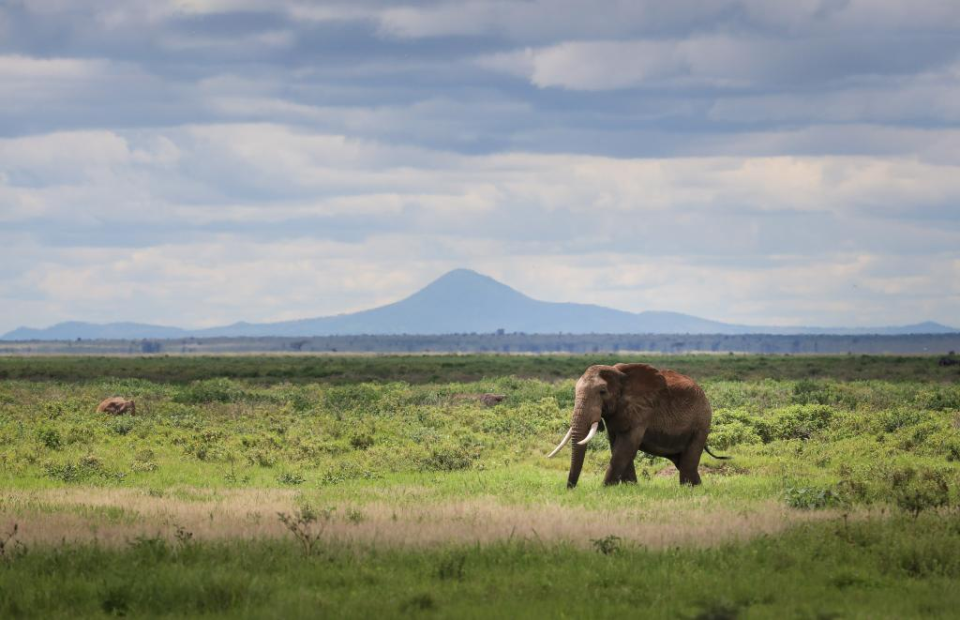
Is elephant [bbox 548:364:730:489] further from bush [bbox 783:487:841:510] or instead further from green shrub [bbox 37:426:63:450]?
green shrub [bbox 37:426:63:450]

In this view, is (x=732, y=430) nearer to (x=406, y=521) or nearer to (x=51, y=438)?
(x=406, y=521)

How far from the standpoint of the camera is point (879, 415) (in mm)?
35250

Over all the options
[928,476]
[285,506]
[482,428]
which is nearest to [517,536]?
[285,506]

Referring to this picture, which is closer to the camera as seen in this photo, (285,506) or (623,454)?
(285,506)

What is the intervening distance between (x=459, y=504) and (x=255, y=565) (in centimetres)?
599

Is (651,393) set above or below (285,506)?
above

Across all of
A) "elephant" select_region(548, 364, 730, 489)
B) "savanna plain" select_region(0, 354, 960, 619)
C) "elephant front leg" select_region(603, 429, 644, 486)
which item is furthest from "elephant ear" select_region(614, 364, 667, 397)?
"savanna plain" select_region(0, 354, 960, 619)

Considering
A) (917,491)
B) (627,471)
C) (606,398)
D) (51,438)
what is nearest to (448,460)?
(627,471)

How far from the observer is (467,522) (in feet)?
56.2

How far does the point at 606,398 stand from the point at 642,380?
109cm

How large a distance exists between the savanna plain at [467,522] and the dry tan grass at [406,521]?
8 centimetres

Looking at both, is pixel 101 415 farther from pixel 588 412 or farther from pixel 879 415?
pixel 879 415

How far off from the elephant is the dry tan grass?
2950 mm

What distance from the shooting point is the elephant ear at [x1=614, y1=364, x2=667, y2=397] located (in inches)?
917
